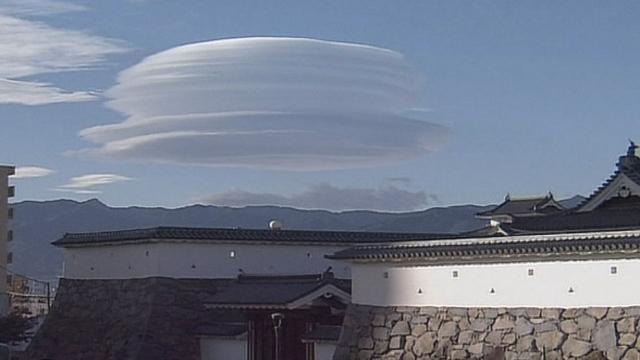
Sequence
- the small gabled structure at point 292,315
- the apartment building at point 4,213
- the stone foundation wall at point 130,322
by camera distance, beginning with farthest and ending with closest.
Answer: the apartment building at point 4,213
the stone foundation wall at point 130,322
the small gabled structure at point 292,315

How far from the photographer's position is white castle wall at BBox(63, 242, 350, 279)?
87.5ft

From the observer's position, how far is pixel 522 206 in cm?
→ 3822

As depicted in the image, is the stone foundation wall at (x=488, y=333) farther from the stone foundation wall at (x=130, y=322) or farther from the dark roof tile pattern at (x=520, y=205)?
the dark roof tile pattern at (x=520, y=205)

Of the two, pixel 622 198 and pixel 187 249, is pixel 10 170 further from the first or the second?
pixel 622 198

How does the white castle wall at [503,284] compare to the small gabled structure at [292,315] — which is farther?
the small gabled structure at [292,315]

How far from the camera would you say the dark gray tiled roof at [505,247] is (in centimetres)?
1714

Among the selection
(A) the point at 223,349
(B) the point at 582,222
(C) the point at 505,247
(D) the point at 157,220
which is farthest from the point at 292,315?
(D) the point at 157,220

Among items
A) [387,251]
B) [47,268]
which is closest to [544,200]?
[387,251]

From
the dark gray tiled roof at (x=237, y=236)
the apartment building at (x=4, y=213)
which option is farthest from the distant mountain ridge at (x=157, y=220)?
the dark gray tiled roof at (x=237, y=236)

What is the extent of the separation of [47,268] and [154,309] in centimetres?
10271

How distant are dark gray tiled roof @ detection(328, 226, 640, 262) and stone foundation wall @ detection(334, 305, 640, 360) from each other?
0.89 m

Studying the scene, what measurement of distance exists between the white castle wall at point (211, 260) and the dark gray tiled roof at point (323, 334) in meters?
4.63

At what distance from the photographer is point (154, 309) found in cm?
2622

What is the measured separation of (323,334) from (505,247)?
4.99 metres
